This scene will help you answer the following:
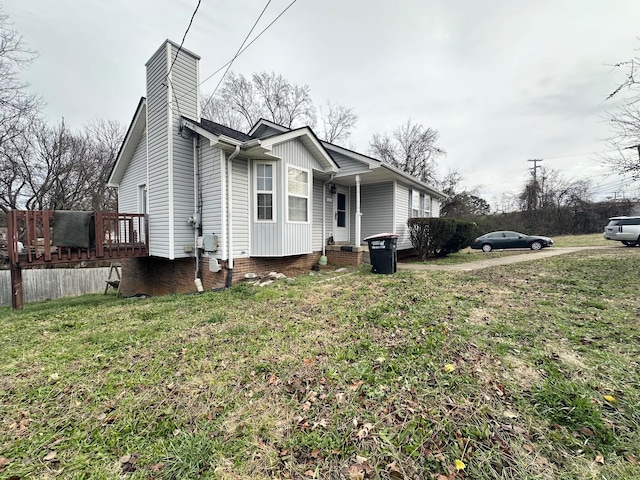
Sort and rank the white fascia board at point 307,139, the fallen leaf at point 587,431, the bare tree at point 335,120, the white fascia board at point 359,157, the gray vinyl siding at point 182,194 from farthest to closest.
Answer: the bare tree at point 335,120
the white fascia board at point 359,157
the gray vinyl siding at point 182,194
the white fascia board at point 307,139
the fallen leaf at point 587,431

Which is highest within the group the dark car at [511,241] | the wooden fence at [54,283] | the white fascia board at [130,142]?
the white fascia board at [130,142]

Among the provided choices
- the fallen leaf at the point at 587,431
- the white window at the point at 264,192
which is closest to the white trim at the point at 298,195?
the white window at the point at 264,192

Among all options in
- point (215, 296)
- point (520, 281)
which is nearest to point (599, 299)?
point (520, 281)

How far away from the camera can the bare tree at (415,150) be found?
1128 inches

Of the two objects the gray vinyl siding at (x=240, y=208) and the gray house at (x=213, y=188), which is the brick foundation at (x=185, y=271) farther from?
the gray vinyl siding at (x=240, y=208)

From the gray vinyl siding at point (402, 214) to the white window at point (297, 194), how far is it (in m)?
4.62

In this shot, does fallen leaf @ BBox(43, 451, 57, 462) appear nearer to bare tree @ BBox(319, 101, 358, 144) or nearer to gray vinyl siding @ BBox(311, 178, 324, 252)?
gray vinyl siding @ BBox(311, 178, 324, 252)

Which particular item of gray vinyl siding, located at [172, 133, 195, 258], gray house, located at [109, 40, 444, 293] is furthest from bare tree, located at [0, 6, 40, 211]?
gray vinyl siding, located at [172, 133, 195, 258]

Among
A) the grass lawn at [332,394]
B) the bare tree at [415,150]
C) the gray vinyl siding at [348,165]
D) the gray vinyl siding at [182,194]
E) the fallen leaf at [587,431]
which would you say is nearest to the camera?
the grass lawn at [332,394]

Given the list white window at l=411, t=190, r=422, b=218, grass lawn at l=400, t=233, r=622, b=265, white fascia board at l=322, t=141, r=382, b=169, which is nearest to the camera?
white fascia board at l=322, t=141, r=382, b=169

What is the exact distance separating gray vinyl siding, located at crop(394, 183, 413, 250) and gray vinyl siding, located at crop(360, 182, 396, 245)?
335 millimetres

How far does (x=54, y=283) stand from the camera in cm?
1261

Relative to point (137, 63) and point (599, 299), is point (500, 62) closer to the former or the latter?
point (599, 299)

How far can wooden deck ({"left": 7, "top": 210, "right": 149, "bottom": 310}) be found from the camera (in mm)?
6137
